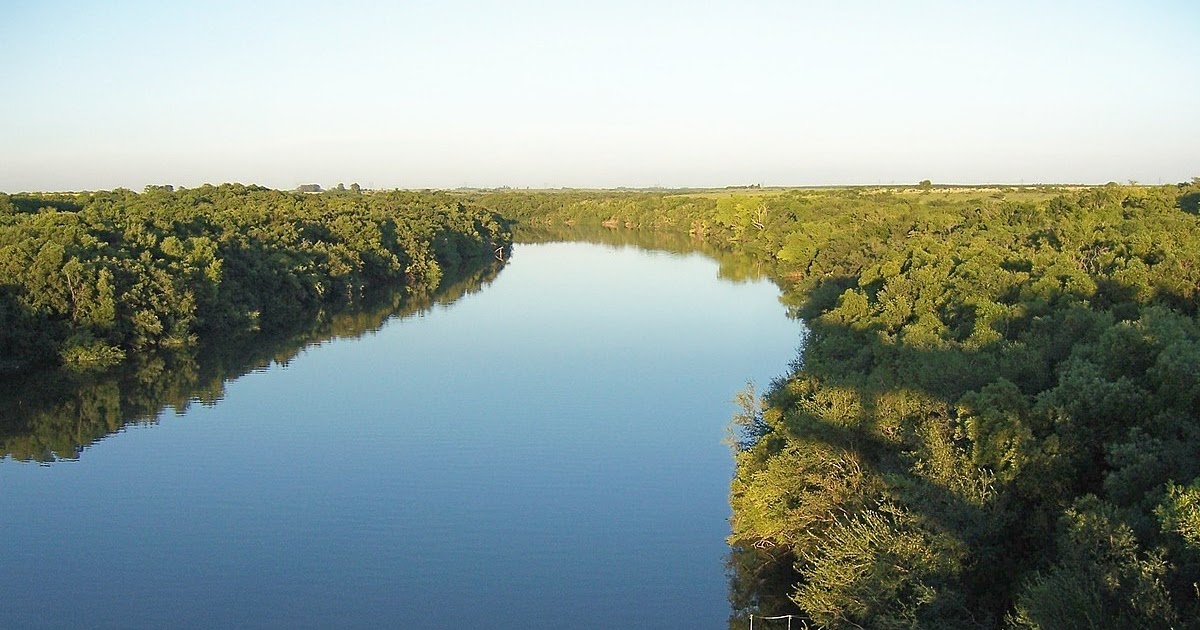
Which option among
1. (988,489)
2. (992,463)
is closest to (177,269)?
(992,463)

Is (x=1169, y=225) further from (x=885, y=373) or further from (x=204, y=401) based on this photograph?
(x=204, y=401)

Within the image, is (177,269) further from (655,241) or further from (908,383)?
(655,241)

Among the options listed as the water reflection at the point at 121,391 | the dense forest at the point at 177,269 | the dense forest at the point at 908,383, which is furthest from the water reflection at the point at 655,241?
the water reflection at the point at 121,391

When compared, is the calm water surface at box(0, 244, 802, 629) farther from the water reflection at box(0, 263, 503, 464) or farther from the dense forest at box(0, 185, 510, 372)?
the dense forest at box(0, 185, 510, 372)

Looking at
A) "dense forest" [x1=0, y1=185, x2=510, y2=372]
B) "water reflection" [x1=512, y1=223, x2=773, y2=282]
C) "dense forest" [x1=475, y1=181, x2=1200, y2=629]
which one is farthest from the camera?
"water reflection" [x1=512, y1=223, x2=773, y2=282]

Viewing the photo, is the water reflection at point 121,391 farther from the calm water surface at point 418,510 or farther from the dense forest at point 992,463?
the dense forest at point 992,463

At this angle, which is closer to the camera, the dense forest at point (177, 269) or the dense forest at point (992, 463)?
the dense forest at point (992, 463)

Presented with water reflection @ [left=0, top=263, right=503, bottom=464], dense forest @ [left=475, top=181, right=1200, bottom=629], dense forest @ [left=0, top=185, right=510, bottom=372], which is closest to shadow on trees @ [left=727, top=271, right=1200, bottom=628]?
dense forest @ [left=475, top=181, right=1200, bottom=629]
